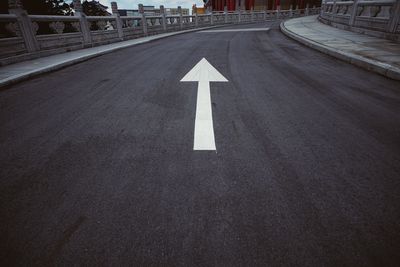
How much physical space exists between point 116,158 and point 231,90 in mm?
2205

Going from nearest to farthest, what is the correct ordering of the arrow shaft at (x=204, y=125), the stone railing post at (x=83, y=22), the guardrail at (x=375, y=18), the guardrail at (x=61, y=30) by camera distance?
1. the arrow shaft at (x=204, y=125)
2. the guardrail at (x=61, y=30)
3. the guardrail at (x=375, y=18)
4. the stone railing post at (x=83, y=22)

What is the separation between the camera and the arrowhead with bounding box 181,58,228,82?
4051 millimetres

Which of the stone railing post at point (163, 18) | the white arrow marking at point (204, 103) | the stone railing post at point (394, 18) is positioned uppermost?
the stone railing post at point (163, 18)

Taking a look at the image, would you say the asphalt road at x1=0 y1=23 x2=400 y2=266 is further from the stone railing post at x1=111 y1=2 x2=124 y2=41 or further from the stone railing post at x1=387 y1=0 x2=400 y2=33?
the stone railing post at x1=111 y1=2 x2=124 y2=41

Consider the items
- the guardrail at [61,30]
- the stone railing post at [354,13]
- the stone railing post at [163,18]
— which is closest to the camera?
the guardrail at [61,30]

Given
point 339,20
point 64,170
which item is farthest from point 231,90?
point 339,20

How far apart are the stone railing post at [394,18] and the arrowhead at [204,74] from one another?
715 centimetres

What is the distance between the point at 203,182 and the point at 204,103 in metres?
1.60

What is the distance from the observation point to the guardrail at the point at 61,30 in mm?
6527

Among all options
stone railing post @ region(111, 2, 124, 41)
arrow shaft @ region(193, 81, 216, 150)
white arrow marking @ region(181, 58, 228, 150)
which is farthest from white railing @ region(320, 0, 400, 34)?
stone railing post @ region(111, 2, 124, 41)

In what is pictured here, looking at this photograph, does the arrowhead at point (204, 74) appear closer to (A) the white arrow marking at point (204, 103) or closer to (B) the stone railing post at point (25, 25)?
(A) the white arrow marking at point (204, 103)

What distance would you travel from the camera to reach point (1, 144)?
217 cm

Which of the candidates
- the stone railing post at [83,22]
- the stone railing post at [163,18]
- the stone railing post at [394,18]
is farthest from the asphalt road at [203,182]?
the stone railing post at [163,18]

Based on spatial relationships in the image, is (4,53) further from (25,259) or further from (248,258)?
(248,258)
